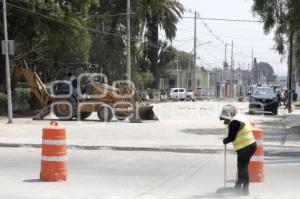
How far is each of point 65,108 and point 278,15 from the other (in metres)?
11.2

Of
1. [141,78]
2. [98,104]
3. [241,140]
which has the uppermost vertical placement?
[141,78]

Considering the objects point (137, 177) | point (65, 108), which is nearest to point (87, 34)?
point (65, 108)

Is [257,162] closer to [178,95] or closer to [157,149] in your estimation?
[157,149]

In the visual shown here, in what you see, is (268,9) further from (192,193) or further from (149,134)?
(192,193)

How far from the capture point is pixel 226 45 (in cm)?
11956

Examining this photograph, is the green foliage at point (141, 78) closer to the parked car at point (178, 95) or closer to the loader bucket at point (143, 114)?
the parked car at point (178, 95)

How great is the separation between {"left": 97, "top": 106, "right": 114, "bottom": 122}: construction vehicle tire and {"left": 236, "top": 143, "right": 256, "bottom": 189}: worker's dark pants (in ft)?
62.9

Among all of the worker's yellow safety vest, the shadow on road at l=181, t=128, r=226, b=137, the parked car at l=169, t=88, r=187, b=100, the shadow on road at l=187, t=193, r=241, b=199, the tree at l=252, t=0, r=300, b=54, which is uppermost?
the tree at l=252, t=0, r=300, b=54

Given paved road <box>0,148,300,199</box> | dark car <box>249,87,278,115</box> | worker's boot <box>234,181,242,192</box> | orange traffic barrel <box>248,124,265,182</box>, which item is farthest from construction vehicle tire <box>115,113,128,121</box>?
worker's boot <box>234,181,242,192</box>

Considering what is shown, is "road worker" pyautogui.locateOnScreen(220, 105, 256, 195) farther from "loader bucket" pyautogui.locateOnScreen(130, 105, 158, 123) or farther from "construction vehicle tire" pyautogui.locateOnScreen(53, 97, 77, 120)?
"construction vehicle tire" pyautogui.locateOnScreen(53, 97, 77, 120)

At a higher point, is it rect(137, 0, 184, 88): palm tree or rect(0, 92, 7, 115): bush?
rect(137, 0, 184, 88): palm tree

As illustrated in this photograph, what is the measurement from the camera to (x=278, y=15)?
25.6 m

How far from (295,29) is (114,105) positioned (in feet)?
31.7

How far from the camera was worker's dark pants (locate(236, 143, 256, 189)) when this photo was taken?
10.0 m
